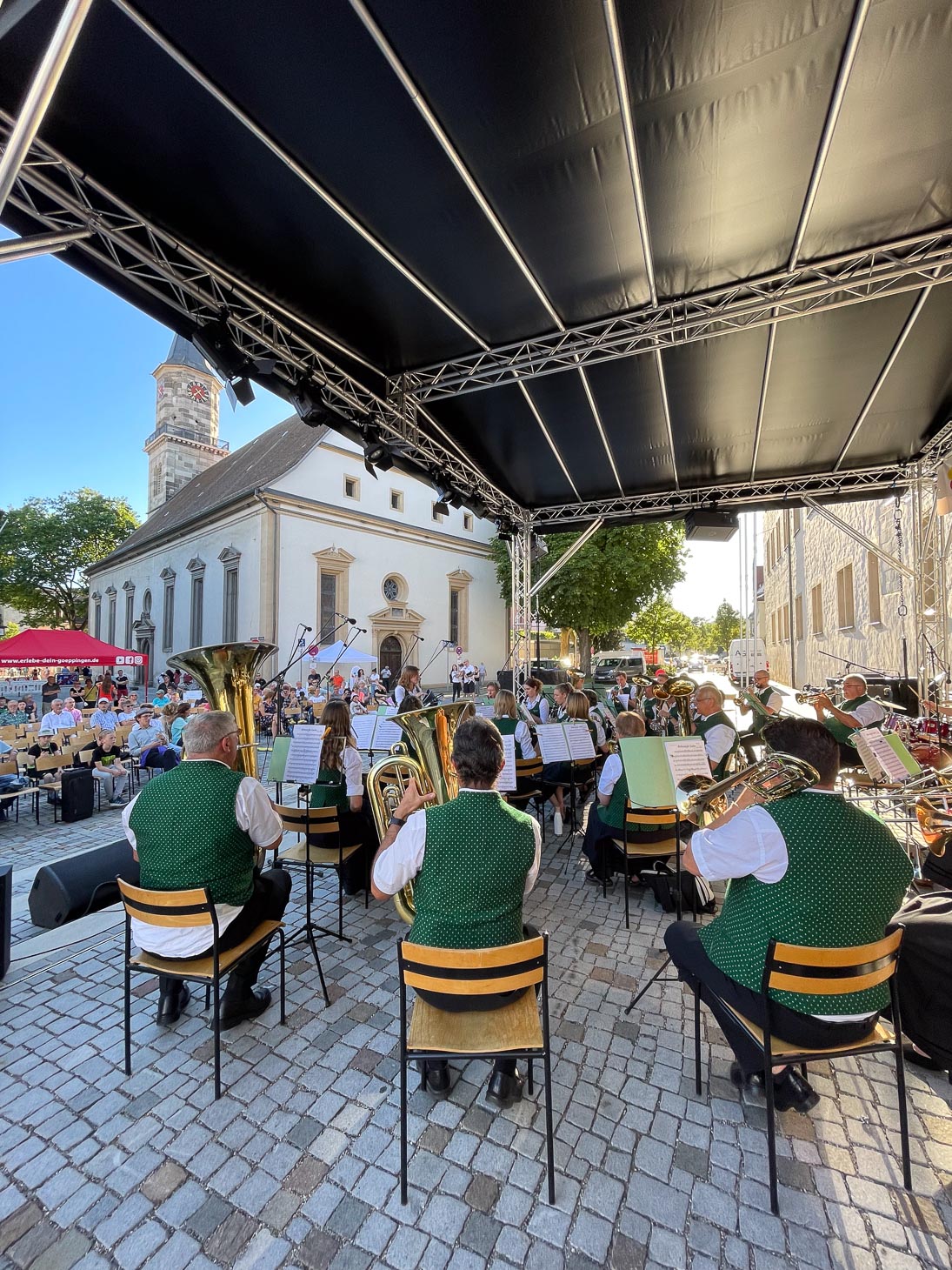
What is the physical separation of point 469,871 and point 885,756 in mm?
3671

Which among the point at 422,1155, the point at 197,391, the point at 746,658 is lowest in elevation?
the point at 422,1155

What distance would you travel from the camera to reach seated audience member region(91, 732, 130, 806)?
8031 mm

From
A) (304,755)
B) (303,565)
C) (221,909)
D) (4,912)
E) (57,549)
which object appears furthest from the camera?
(57,549)

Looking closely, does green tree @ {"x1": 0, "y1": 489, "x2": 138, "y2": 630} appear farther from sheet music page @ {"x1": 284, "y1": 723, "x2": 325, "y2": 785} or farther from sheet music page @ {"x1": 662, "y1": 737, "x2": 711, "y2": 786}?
sheet music page @ {"x1": 662, "y1": 737, "x2": 711, "y2": 786}

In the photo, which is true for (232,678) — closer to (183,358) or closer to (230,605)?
(230,605)

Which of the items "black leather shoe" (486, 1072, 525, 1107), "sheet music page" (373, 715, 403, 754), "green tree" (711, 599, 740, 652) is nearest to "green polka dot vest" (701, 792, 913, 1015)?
"black leather shoe" (486, 1072, 525, 1107)

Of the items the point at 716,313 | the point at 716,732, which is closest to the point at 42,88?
the point at 716,313

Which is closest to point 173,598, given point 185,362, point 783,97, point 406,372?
point 185,362

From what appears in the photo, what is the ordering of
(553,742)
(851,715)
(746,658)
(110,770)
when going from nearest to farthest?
(553,742), (851,715), (110,770), (746,658)

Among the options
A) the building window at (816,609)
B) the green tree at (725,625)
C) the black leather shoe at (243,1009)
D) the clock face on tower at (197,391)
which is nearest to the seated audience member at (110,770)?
the black leather shoe at (243,1009)

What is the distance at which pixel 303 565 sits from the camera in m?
21.8

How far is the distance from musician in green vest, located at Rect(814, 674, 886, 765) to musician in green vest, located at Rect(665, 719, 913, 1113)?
176 inches

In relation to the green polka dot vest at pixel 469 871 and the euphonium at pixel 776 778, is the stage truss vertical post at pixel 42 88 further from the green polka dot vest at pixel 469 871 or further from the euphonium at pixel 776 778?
the euphonium at pixel 776 778

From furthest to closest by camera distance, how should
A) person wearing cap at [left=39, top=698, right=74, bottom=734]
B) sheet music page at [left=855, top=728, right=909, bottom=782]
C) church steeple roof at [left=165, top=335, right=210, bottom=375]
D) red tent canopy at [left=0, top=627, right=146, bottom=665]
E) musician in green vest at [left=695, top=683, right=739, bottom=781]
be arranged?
church steeple roof at [left=165, top=335, right=210, bottom=375] < red tent canopy at [left=0, top=627, right=146, bottom=665] < person wearing cap at [left=39, top=698, right=74, bottom=734] < musician in green vest at [left=695, top=683, right=739, bottom=781] < sheet music page at [left=855, top=728, right=909, bottom=782]
